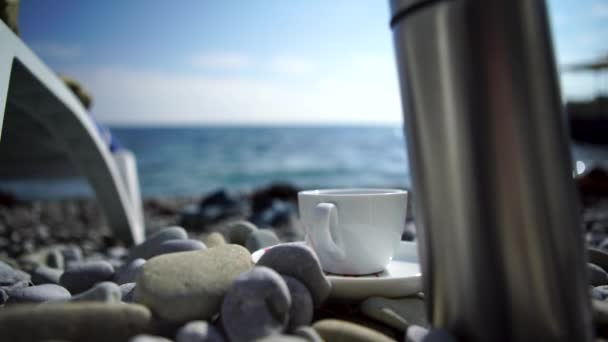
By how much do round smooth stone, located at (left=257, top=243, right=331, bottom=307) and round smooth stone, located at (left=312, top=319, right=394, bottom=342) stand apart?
82 mm

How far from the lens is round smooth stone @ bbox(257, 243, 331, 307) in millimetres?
912

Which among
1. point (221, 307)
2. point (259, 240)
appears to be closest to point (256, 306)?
point (221, 307)

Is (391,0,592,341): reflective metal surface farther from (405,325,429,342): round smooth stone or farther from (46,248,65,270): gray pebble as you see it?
(46,248,65,270): gray pebble

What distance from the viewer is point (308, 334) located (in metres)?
0.77

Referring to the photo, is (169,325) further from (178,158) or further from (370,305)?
(178,158)

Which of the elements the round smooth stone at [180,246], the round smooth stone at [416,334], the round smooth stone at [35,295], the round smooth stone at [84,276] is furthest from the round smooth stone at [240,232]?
the round smooth stone at [416,334]

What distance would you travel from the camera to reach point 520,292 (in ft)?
1.97

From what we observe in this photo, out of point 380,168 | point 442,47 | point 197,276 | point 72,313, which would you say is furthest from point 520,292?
point 380,168

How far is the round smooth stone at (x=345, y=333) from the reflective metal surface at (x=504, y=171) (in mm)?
208

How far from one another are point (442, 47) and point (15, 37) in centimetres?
136

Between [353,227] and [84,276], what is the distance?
3.20 feet

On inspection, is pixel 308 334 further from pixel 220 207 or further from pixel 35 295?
pixel 220 207

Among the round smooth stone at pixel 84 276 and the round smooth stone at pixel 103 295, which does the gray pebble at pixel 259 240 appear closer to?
the round smooth stone at pixel 84 276

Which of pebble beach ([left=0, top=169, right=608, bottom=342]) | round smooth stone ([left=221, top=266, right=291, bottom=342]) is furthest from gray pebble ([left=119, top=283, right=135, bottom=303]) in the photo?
round smooth stone ([left=221, top=266, right=291, bottom=342])
